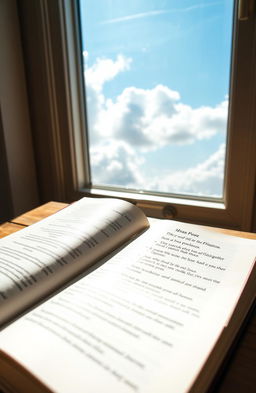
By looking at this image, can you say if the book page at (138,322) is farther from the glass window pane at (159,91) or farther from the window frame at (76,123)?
the glass window pane at (159,91)

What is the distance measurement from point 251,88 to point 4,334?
2.47 ft

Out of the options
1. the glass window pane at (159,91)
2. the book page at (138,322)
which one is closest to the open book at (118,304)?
the book page at (138,322)

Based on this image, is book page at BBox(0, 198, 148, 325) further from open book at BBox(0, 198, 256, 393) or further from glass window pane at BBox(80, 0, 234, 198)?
glass window pane at BBox(80, 0, 234, 198)

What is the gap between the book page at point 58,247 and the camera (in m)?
0.34

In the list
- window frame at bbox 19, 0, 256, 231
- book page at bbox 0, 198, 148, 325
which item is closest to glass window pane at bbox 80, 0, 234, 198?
window frame at bbox 19, 0, 256, 231

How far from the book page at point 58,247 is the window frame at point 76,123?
421mm

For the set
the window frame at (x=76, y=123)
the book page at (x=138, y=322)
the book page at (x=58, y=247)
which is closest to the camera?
the book page at (x=138, y=322)

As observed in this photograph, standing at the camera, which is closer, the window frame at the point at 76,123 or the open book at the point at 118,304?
the open book at the point at 118,304

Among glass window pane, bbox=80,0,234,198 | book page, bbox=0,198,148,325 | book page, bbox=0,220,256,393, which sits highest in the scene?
glass window pane, bbox=80,0,234,198

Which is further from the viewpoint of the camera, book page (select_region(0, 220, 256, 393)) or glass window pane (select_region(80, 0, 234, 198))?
glass window pane (select_region(80, 0, 234, 198))

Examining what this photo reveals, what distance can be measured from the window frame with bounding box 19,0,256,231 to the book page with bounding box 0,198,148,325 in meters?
0.42

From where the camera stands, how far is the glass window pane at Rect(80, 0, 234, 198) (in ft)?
2.80

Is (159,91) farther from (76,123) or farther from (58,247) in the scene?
(58,247)

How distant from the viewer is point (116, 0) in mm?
933
